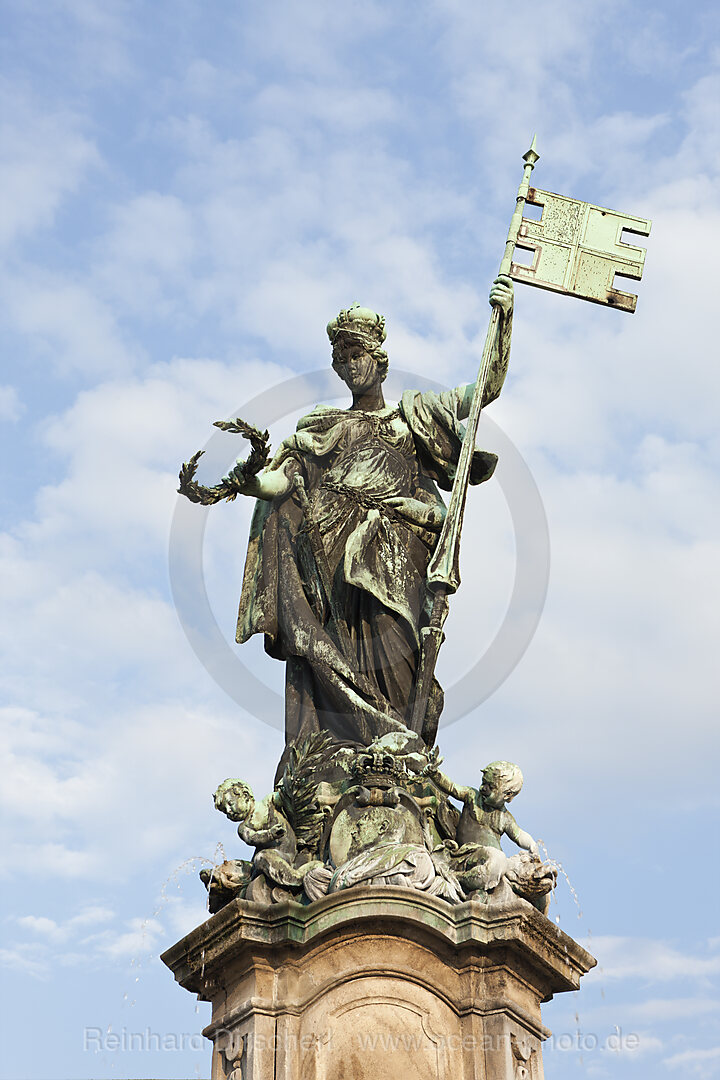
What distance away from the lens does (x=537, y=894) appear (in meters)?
12.0

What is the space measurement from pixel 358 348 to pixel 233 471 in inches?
70.9

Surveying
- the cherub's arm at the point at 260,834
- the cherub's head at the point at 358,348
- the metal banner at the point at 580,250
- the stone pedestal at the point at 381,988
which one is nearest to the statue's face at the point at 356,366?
the cherub's head at the point at 358,348

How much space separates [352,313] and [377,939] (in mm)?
6070

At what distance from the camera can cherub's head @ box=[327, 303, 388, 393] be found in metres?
14.8

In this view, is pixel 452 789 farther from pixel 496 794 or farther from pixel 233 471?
pixel 233 471

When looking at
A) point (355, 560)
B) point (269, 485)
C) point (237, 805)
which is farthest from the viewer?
point (269, 485)

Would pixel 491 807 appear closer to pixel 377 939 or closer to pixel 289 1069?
pixel 377 939

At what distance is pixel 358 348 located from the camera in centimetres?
1484

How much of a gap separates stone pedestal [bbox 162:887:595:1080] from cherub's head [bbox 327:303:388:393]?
5.32m

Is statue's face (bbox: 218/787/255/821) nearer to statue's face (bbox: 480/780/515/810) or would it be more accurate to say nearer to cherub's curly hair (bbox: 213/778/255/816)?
cherub's curly hair (bbox: 213/778/255/816)

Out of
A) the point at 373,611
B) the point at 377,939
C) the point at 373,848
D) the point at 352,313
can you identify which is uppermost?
the point at 352,313

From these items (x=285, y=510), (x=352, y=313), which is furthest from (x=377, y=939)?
(x=352, y=313)

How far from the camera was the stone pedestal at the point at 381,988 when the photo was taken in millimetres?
11070

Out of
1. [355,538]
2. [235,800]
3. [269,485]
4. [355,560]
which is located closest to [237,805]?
[235,800]
